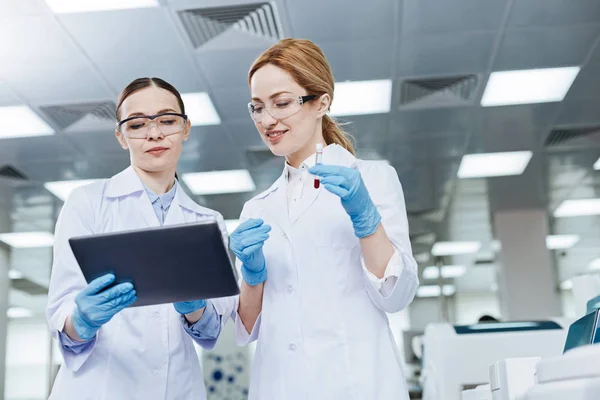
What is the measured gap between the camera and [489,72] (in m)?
4.61

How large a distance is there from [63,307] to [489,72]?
3669 mm

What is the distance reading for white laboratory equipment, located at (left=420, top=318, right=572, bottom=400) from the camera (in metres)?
2.63

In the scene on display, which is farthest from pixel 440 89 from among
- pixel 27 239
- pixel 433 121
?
pixel 27 239

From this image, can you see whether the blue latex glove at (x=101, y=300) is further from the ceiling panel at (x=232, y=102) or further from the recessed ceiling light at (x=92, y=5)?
the ceiling panel at (x=232, y=102)

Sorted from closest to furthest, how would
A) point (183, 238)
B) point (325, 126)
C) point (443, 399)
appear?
point (183, 238) → point (325, 126) → point (443, 399)

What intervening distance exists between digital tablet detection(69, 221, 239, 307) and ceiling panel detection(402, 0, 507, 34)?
2.69 meters

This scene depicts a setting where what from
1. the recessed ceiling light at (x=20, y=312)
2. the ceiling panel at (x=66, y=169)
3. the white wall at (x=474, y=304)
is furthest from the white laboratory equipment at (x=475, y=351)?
the recessed ceiling light at (x=20, y=312)

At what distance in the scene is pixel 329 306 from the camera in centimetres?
151

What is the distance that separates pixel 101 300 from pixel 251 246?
334mm

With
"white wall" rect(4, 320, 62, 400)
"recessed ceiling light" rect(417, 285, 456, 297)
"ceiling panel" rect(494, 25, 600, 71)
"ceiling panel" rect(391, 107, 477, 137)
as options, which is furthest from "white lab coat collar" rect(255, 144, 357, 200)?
"white wall" rect(4, 320, 62, 400)

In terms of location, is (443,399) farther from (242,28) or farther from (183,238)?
(242,28)

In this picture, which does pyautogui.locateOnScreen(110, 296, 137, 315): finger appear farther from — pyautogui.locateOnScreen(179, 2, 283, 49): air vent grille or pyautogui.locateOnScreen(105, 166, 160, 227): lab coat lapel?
pyautogui.locateOnScreen(179, 2, 283, 49): air vent grille

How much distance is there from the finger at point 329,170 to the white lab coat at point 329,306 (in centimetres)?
17

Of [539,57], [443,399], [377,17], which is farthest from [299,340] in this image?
[539,57]
